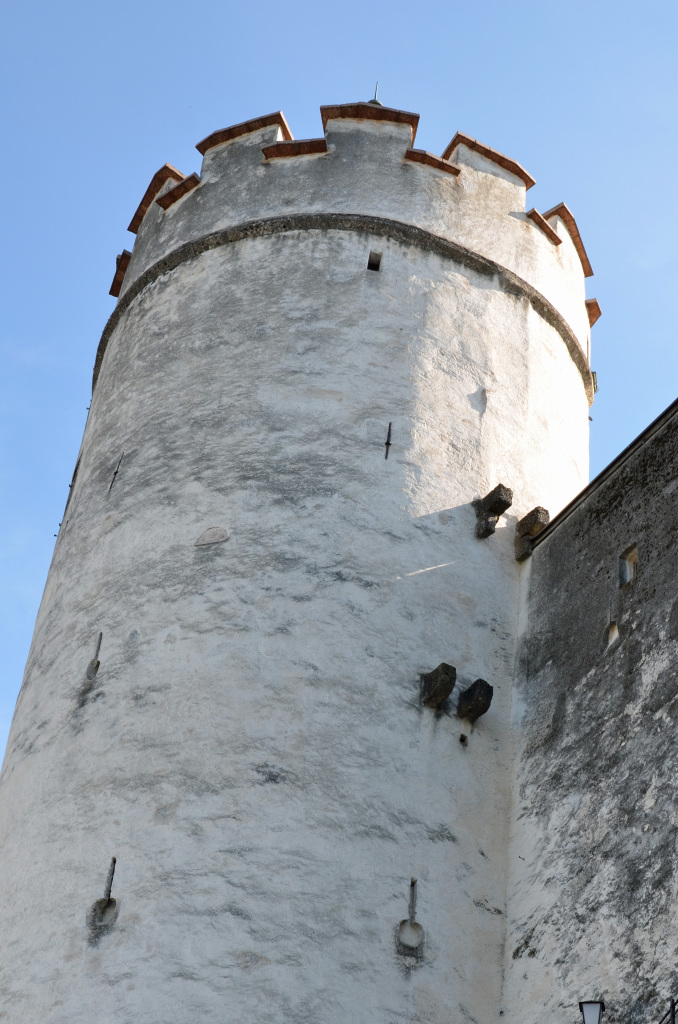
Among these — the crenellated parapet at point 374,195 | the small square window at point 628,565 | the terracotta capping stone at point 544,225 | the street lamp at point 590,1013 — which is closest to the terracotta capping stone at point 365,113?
the crenellated parapet at point 374,195

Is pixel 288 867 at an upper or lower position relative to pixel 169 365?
lower

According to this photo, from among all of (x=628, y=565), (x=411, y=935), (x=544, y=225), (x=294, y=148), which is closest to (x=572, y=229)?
(x=544, y=225)

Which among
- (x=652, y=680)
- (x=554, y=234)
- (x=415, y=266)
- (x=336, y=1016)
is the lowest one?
(x=336, y=1016)

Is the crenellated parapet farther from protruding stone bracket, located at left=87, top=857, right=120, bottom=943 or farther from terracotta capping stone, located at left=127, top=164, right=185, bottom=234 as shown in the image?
protruding stone bracket, located at left=87, top=857, right=120, bottom=943

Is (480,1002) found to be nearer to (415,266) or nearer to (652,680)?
(652,680)

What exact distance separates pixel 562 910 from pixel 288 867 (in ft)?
5.89

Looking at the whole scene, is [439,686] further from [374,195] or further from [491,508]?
[374,195]

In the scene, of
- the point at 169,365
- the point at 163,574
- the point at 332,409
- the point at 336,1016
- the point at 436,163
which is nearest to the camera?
the point at 336,1016

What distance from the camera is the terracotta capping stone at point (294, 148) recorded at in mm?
13414

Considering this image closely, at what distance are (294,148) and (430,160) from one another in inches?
51.6

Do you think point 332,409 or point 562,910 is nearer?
point 562,910

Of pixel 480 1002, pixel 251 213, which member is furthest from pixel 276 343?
pixel 480 1002

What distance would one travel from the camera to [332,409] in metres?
11.6

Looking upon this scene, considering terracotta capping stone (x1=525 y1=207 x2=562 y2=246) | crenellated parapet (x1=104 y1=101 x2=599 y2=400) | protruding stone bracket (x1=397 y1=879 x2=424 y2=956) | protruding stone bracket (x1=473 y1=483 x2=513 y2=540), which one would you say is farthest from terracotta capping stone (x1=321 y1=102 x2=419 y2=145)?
protruding stone bracket (x1=397 y1=879 x2=424 y2=956)
